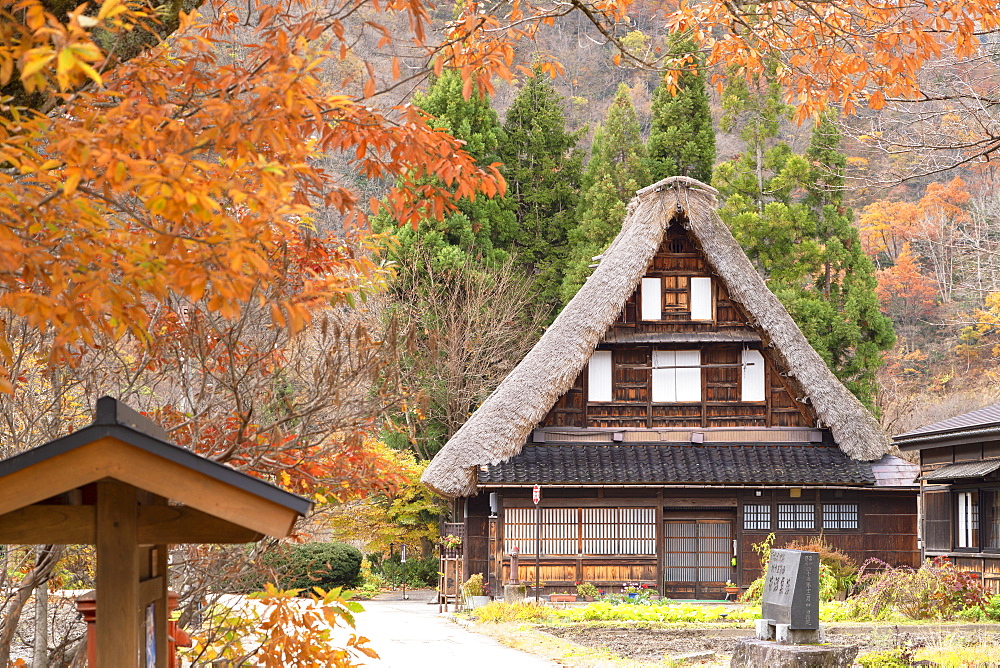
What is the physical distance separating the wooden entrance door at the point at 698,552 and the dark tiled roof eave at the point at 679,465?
136cm

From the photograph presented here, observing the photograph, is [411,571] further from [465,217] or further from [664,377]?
[664,377]

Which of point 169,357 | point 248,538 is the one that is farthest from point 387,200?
point 169,357

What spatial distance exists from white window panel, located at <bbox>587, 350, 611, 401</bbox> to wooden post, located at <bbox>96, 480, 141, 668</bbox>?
2056 cm

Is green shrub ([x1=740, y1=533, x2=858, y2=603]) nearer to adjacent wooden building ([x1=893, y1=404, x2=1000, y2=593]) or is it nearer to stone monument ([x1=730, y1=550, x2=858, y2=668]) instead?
adjacent wooden building ([x1=893, y1=404, x2=1000, y2=593])

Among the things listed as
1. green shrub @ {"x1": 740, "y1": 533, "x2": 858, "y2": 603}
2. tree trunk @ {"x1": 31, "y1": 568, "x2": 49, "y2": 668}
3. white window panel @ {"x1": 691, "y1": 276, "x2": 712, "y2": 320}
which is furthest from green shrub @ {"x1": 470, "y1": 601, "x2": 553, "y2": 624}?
tree trunk @ {"x1": 31, "y1": 568, "x2": 49, "y2": 668}

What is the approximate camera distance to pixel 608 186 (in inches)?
1414

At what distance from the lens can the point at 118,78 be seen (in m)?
5.31

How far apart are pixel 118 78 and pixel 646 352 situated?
20.4 meters

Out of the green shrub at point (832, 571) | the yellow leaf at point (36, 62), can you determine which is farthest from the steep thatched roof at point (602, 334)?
the yellow leaf at point (36, 62)

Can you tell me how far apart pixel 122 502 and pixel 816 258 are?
29687 millimetres

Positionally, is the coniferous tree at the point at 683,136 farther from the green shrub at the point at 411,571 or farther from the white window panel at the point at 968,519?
the white window panel at the point at 968,519

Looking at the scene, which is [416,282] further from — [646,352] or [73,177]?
[73,177]

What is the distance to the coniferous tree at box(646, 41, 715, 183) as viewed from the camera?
35.3m

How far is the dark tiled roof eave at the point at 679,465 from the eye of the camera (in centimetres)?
2309
